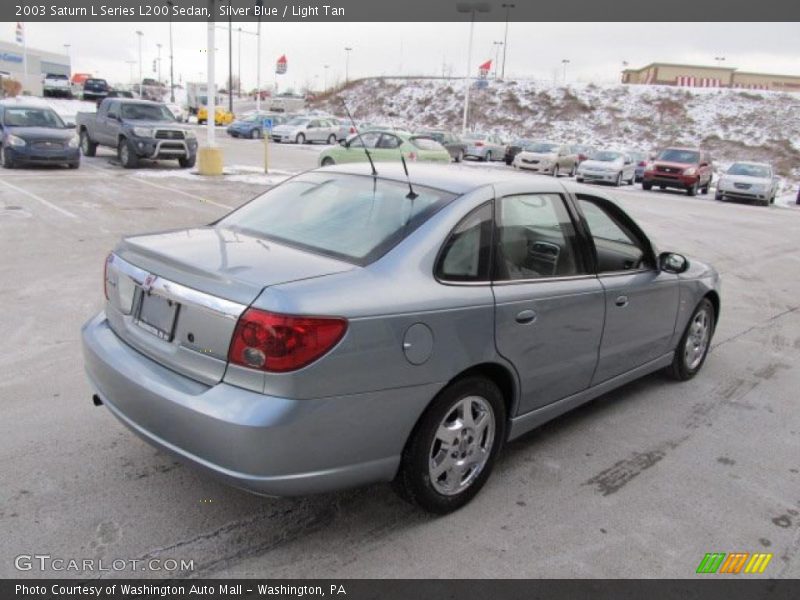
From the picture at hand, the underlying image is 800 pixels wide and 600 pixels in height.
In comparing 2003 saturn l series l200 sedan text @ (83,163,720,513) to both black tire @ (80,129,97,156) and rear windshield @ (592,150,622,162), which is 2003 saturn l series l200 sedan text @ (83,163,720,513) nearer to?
black tire @ (80,129,97,156)

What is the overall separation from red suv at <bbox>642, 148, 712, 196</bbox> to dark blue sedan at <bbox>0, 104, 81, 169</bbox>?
20016 millimetres

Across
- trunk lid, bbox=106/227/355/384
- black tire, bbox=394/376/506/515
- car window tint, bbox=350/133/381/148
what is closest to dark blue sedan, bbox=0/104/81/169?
car window tint, bbox=350/133/381/148

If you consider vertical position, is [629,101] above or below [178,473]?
above

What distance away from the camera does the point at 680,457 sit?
405 centimetres

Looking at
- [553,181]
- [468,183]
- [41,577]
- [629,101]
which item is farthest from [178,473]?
[629,101]

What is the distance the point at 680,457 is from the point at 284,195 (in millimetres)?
2809

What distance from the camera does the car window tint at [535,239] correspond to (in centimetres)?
354

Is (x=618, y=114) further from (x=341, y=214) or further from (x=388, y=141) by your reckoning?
(x=341, y=214)

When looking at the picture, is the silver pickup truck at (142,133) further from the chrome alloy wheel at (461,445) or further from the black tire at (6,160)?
the chrome alloy wheel at (461,445)

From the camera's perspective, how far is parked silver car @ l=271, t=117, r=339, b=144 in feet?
129

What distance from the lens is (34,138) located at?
1672 centimetres

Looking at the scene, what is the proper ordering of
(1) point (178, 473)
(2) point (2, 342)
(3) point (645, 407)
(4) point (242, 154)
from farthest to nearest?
(4) point (242, 154), (2) point (2, 342), (3) point (645, 407), (1) point (178, 473)

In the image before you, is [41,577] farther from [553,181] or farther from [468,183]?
[553,181]

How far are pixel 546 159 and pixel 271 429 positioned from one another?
27643 millimetres
